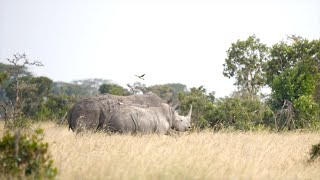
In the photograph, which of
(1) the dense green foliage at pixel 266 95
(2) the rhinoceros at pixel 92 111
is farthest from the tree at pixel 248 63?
(2) the rhinoceros at pixel 92 111

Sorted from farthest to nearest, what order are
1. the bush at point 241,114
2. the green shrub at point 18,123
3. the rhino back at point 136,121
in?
the bush at point 241,114
the green shrub at point 18,123
the rhino back at point 136,121

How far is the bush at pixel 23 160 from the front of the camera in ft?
21.6

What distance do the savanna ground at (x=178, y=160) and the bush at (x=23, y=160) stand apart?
0.90 ft

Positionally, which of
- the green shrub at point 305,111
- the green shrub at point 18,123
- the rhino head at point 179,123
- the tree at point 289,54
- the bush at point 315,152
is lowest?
the green shrub at point 18,123

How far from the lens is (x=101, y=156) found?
26.7 ft

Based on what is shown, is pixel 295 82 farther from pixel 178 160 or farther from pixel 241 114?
pixel 178 160

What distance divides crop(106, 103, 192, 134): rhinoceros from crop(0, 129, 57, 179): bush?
6.19 meters

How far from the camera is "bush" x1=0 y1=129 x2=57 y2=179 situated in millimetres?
6594

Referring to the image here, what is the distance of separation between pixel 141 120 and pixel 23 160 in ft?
23.1

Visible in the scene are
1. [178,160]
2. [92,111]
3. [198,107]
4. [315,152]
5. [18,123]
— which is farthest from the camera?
[198,107]

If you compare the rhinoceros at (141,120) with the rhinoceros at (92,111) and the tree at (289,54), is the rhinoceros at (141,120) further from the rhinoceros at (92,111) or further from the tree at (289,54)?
the tree at (289,54)

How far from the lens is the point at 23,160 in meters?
6.94

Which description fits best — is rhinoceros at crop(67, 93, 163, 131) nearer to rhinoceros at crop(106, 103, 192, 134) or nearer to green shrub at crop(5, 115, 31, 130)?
rhinoceros at crop(106, 103, 192, 134)

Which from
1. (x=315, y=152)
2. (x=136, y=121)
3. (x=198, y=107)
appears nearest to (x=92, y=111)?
(x=136, y=121)
